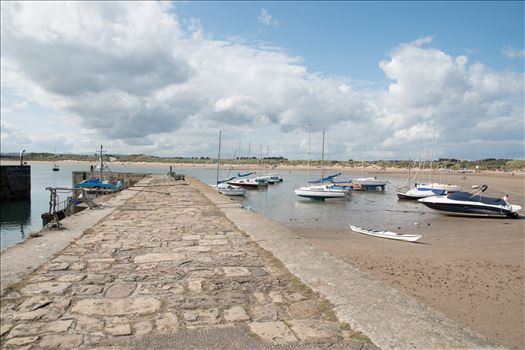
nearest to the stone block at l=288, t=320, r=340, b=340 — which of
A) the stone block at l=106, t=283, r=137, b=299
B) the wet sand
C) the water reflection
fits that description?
the stone block at l=106, t=283, r=137, b=299

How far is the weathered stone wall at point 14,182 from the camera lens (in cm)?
3384

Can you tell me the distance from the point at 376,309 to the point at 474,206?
Result: 2351 cm

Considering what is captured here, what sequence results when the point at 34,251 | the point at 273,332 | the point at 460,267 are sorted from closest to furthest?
the point at 273,332, the point at 34,251, the point at 460,267

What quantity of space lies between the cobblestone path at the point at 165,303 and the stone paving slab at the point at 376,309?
0.48 ft

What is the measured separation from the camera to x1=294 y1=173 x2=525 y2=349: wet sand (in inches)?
296

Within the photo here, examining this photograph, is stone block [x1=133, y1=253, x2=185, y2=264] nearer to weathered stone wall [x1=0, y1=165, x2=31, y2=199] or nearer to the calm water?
the calm water

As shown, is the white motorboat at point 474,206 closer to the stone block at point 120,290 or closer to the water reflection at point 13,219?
the stone block at point 120,290

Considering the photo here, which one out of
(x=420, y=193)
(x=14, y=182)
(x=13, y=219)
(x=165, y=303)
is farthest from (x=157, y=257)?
(x=14, y=182)

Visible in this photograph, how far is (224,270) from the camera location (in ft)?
15.2

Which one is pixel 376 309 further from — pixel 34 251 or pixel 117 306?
pixel 34 251

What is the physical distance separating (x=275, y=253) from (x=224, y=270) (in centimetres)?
100

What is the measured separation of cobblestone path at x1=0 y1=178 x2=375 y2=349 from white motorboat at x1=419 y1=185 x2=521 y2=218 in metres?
22.1

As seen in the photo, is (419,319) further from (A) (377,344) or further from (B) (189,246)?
(B) (189,246)

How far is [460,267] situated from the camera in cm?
1110
